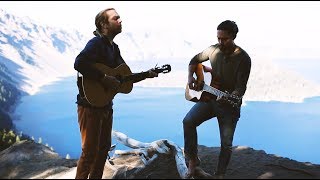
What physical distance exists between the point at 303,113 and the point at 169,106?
2061 inches

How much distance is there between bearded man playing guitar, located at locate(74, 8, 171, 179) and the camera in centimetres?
461

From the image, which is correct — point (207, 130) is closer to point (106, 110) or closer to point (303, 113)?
point (303, 113)

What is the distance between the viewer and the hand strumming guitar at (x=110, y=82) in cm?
473

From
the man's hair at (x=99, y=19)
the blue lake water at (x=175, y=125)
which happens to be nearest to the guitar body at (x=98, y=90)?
the man's hair at (x=99, y=19)

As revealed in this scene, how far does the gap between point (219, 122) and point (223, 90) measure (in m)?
0.45

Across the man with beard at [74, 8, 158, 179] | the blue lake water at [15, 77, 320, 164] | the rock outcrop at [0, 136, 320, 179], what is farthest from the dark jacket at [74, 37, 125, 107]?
the blue lake water at [15, 77, 320, 164]

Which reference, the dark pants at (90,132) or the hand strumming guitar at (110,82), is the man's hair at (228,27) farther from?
the dark pants at (90,132)

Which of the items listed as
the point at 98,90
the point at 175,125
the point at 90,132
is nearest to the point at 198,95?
the point at 98,90

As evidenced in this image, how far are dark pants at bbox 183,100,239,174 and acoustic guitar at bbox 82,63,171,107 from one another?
0.76 meters

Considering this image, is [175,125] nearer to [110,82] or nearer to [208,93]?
[208,93]

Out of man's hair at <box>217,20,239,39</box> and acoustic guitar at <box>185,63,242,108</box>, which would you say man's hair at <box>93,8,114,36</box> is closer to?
man's hair at <box>217,20,239,39</box>

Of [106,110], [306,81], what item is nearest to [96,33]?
[106,110]

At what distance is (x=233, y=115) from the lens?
5.36 metres

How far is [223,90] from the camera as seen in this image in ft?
17.8
